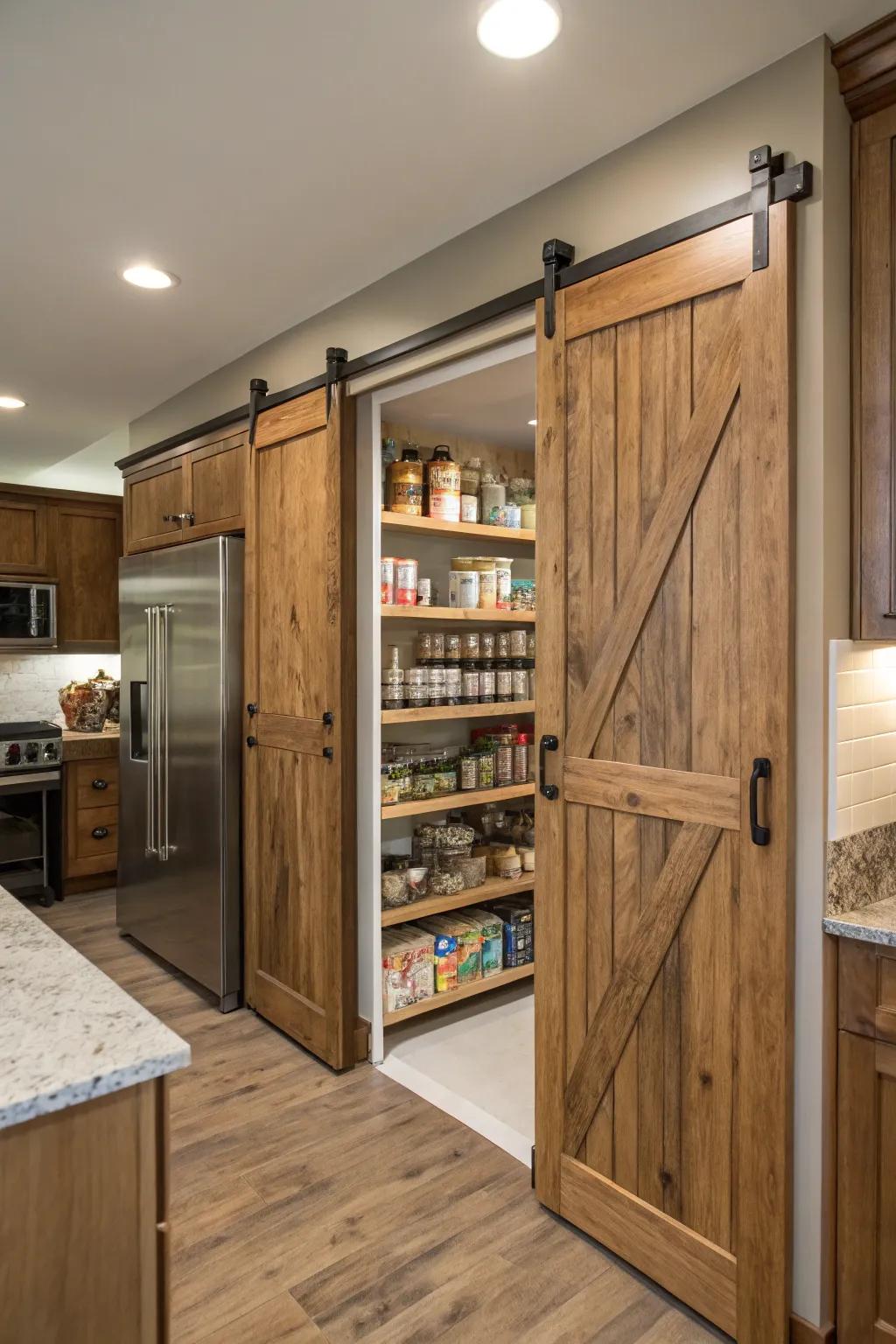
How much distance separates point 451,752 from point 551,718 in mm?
1457

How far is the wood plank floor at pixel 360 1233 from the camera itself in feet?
5.86

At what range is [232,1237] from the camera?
2059 mm

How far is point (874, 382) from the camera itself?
5.47ft

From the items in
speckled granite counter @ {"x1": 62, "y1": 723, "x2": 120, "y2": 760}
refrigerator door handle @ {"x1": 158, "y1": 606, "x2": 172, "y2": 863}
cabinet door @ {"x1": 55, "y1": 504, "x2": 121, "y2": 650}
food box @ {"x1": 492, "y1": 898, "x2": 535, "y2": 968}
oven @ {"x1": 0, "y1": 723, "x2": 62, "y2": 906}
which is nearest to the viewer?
food box @ {"x1": 492, "y1": 898, "x2": 535, "y2": 968}

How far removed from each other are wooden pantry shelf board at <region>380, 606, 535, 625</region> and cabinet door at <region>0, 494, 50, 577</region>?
3.02m

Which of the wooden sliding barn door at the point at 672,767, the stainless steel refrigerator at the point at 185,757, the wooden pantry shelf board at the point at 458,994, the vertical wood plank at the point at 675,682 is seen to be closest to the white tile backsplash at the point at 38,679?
the stainless steel refrigerator at the point at 185,757

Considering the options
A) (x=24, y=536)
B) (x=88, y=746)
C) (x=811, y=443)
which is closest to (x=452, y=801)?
(x=811, y=443)

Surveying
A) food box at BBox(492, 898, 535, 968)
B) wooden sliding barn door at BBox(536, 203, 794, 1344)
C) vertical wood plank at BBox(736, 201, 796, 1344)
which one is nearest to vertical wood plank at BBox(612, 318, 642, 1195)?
wooden sliding barn door at BBox(536, 203, 794, 1344)

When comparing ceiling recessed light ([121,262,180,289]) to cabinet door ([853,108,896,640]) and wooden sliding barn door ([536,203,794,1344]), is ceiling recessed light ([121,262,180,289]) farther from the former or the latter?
cabinet door ([853,108,896,640])

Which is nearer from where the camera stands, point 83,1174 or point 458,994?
point 83,1174

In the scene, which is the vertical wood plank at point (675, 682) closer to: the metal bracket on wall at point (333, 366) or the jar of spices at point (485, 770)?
the metal bracket on wall at point (333, 366)

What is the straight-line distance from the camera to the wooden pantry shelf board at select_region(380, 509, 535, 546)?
300cm

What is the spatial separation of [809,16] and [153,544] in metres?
3.19

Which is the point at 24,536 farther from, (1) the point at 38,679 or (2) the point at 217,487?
(2) the point at 217,487
